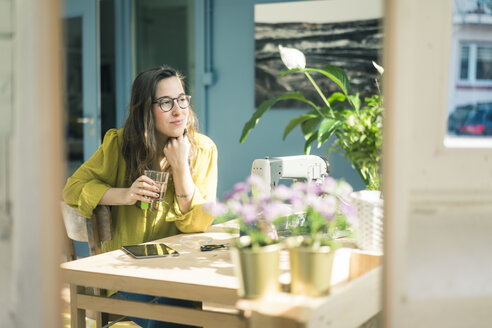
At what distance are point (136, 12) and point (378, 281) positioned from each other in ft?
13.2

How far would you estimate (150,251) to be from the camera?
5.93 feet

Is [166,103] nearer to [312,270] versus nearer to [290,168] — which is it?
[290,168]

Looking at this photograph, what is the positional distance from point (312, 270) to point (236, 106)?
10.1 feet

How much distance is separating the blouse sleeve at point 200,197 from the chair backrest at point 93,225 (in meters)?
0.26

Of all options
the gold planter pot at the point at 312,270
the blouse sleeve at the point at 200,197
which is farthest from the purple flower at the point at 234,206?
the blouse sleeve at the point at 200,197

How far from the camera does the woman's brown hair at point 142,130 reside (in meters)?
2.26

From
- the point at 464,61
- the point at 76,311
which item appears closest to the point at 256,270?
the point at 464,61

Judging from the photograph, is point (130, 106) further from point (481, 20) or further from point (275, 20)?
point (275, 20)

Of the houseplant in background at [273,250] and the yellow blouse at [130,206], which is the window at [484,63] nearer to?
the houseplant in background at [273,250]

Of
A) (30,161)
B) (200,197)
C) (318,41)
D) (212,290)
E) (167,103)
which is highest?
(318,41)

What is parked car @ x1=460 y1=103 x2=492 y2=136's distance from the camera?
1.20 metres

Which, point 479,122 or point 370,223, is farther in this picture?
point 370,223

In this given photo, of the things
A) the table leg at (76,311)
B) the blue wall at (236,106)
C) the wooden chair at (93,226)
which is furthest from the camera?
the blue wall at (236,106)

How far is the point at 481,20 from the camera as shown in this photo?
1200 mm
